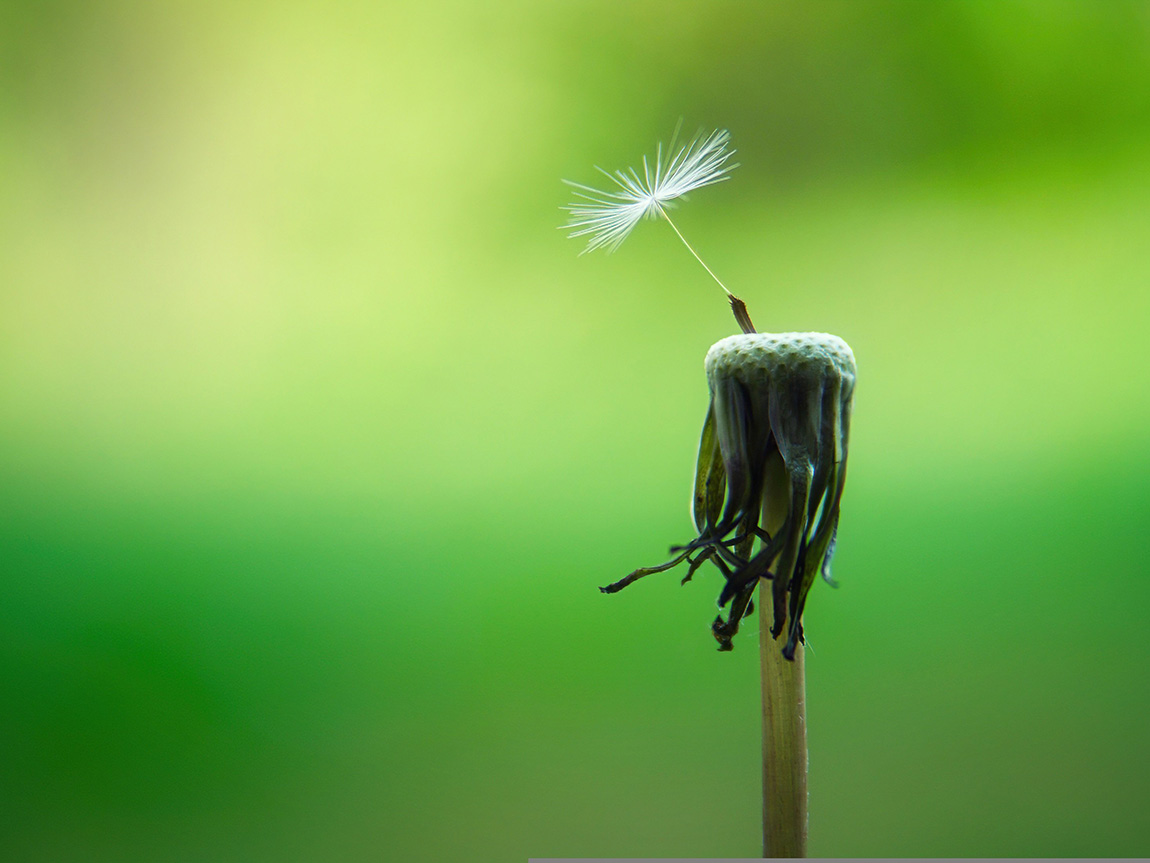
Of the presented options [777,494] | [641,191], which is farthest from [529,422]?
[777,494]

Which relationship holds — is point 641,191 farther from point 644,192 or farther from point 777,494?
→ point 777,494

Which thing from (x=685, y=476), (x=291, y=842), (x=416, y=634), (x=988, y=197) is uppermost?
(x=988, y=197)

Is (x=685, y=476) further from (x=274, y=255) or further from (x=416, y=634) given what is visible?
(x=274, y=255)

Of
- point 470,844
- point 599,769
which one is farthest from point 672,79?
point 470,844

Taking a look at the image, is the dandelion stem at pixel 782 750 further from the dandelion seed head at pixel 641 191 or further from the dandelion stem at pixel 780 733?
the dandelion seed head at pixel 641 191

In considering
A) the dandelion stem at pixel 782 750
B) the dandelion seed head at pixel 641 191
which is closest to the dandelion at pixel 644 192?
the dandelion seed head at pixel 641 191

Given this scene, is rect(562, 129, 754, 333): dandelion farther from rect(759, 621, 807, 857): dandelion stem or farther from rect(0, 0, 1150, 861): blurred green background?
rect(759, 621, 807, 857): dandelion stem

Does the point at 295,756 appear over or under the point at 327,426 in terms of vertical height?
under
